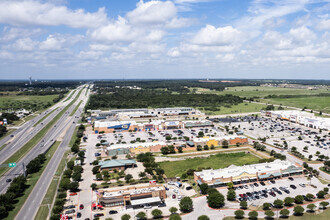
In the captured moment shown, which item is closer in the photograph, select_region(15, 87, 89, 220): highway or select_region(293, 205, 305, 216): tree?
select_region(293, 205, 305, 216): tree

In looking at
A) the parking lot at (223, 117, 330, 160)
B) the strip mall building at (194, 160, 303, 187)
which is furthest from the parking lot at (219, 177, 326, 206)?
the parking lot at (223, 117, 330, 160)

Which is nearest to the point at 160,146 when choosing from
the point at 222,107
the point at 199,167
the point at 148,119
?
the point at 199,167

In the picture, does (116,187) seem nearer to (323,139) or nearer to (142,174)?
(142,174)

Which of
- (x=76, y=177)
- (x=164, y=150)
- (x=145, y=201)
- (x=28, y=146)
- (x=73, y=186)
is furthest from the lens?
(x=28, y=146)

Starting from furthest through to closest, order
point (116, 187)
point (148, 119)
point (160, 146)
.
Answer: point (148, 119)
point (160, 146)
point (116, 187)

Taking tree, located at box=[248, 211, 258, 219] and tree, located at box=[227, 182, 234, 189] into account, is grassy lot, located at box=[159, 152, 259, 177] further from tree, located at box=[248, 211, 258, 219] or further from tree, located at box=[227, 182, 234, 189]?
tree, located at box=[248, 211, 258, 219]

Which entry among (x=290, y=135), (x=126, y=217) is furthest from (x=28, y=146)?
(x=290, y=135)

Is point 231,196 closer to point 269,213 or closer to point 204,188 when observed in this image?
point 204,188
